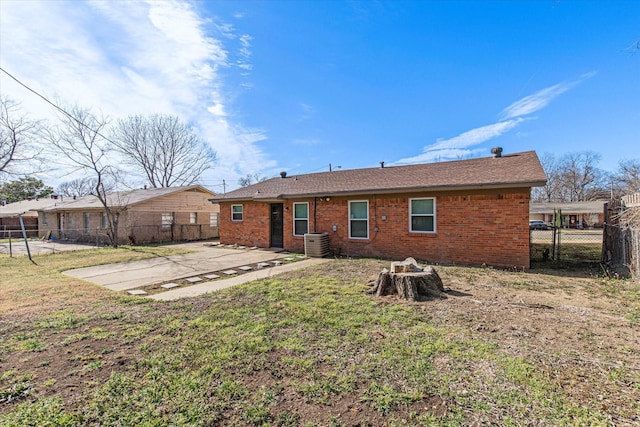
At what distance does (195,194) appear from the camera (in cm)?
2081

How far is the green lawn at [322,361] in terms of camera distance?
7.30 ft

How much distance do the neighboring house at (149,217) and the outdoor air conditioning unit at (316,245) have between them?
12.3 metres

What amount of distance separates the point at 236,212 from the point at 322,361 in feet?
40.6

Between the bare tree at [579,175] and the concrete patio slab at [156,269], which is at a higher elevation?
the bare tree at [579,175]

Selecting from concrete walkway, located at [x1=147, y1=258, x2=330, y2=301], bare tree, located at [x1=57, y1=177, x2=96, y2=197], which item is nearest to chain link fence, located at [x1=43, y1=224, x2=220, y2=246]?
concrete walkway, located at [x1=147, y1=258, x2=330, y2=301]

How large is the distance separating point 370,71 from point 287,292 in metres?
10.4

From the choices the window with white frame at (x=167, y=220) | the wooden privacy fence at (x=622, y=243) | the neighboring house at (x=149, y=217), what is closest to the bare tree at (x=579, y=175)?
the wooden privacy fence at (x=622, y=243)

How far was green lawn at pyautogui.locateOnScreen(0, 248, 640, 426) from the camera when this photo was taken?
7.30ft

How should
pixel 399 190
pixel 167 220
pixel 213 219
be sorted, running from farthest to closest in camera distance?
1. pixel 213 219
2. pixel 167 220
3. pixel 399 190

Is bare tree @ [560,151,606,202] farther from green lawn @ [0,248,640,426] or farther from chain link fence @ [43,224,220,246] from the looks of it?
chain link fence @ [43,224,220,246]

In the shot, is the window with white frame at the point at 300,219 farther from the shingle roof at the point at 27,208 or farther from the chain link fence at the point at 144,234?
the shingle roof at the point at 27,208

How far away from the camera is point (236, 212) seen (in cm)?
1449

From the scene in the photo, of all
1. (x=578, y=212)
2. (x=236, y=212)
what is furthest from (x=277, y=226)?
(x=578, y=212)

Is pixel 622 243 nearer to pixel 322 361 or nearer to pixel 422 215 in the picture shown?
pixel 422 215
